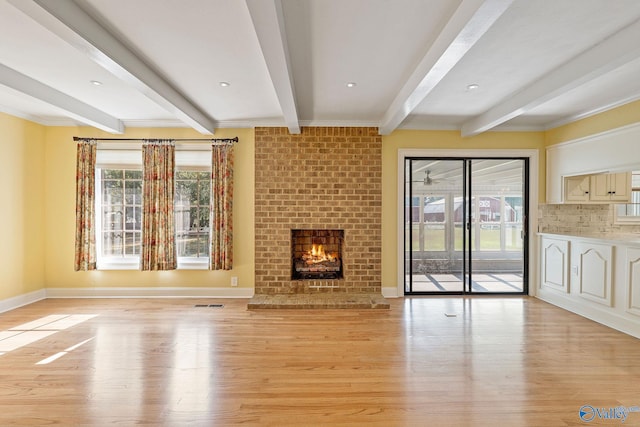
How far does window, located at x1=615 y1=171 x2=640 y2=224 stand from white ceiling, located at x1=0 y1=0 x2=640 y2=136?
128cm

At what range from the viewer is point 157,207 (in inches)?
181

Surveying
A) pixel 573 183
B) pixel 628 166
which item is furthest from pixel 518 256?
pixel 628 166

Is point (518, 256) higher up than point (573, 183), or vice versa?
point (573, 183)

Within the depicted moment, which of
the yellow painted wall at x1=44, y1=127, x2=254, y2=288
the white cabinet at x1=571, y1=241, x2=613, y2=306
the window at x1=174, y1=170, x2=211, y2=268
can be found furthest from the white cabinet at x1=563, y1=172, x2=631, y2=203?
the window at x1=174, y1=170, x2=211, y2=268

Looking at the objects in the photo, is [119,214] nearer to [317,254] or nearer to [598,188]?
[317,254]

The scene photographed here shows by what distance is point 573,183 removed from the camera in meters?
4.50

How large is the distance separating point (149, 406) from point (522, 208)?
5272mm

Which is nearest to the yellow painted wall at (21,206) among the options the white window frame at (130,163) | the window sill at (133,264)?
the white window frame at (130,163)

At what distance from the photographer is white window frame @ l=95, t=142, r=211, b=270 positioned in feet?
15.5

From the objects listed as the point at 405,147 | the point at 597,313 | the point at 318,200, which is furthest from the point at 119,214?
the point at 597,313

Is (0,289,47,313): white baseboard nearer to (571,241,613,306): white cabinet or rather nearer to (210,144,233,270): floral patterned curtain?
(210,144,233,270): floral patterned curtain

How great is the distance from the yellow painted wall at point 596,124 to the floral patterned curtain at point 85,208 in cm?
671

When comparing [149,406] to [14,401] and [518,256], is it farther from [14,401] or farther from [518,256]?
[518,256]

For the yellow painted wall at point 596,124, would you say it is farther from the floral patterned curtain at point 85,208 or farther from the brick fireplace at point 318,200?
the floral patterned curtain at point 85,208
